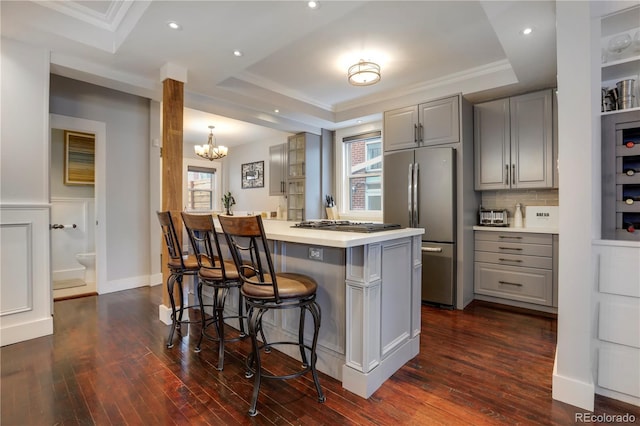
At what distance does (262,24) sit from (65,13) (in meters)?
1.62

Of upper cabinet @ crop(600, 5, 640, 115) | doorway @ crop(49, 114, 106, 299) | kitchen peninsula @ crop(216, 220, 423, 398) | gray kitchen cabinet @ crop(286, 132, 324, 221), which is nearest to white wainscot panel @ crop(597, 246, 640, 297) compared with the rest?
upper cabinet @ crop(600, 5, 640, 115)

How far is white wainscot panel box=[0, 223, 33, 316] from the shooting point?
2.52m

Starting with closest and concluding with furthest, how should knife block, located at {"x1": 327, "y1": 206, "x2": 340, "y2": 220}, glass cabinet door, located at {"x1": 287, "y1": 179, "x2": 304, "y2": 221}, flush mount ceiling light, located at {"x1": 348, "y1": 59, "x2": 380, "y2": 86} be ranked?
flush mount ceiling light, located at {"x1": 348, "y1": 59, "x2": 380, "y2": 86}
knife block, located at {"x1": 327, "y1": 206, "x2": 340, "y2": 220}
glass cabinet door, located at {"x1": 287, "y1": 179, "x2": 304, "y2": 221}

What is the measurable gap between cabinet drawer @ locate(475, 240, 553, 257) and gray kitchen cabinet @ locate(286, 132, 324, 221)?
2.69 metres

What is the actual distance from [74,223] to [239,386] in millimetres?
4240

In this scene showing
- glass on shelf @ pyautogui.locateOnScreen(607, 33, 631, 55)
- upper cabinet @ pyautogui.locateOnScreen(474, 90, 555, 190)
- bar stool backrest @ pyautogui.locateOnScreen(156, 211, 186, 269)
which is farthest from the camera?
upper cabinet @ pyautogui.locateOnScreen(474, 90, 555, 190)

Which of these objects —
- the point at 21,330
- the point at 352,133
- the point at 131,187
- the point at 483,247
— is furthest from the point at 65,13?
the point at 483,247

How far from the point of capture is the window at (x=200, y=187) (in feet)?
24.6

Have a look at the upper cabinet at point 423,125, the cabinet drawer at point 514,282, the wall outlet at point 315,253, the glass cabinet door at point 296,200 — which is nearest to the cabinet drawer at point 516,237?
the cabinet drawer at point 514,282

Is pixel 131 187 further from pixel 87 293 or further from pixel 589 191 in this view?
pixel 589 191

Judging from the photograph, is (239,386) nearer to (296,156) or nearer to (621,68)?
(621,68)

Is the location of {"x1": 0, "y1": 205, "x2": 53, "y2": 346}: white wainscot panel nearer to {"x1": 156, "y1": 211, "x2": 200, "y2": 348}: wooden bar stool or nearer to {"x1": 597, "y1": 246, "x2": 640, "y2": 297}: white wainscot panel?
{"x1": 156, "y1": 211, "x2": 200, "y2": 348}: wooden bar stool

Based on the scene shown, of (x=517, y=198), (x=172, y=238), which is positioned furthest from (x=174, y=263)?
(x=517, y=198)

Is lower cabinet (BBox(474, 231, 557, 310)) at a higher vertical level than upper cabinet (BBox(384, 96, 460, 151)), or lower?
lower
